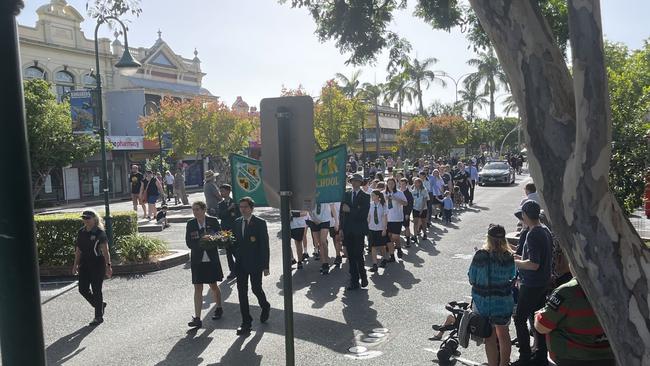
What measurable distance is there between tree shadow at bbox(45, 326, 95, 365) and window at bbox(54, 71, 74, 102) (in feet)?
104

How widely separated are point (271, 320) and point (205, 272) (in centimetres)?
116

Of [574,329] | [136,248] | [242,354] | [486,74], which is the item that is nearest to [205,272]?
[242,354]

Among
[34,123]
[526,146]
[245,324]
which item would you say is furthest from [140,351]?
[34,123]

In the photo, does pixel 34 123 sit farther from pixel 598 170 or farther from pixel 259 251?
pixel 598 170

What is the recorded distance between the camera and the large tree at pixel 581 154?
287 cm

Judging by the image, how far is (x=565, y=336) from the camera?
4465 millimetres

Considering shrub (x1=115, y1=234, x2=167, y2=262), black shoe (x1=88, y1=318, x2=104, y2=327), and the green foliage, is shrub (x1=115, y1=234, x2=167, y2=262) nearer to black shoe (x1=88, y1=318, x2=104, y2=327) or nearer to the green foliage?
black shoe (x1=88, y1=318, x2=104, y2=327)

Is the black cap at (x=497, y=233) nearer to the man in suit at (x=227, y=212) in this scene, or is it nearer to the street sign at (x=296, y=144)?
the street sign at (x=296, y=144)

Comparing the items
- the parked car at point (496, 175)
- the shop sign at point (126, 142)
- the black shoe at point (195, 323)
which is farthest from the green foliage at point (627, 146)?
the shop sign at point (126, 142)

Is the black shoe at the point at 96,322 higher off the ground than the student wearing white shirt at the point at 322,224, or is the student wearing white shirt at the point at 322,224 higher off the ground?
the student wearing white shirt at the point at 322,224

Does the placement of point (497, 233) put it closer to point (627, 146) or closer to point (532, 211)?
point (532, 211)

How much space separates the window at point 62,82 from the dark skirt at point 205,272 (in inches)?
1268

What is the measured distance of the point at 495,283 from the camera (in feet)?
18.4

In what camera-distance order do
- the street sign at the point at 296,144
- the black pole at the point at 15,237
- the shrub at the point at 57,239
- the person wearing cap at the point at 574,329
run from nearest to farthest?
1. the black pole at the point at 15,237
2. the street sign at the point at 296,144
3. the person wearing cap at the point at 574,329
4. the shrub at the point at 57,239
